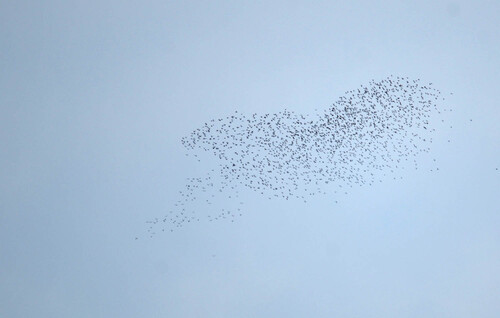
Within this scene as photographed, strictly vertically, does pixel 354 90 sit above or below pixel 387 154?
above

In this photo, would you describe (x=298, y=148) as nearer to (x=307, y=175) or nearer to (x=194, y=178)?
(x=307, y=175)

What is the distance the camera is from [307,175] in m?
15.0

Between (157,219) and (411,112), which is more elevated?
(411,112)

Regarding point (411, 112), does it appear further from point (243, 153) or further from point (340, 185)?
point (243, 153)

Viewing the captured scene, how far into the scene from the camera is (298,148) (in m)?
15.1

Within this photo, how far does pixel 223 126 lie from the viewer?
1517cm

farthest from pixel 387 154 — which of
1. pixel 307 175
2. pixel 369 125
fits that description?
pixel 307 175

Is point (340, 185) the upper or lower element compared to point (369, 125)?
lower

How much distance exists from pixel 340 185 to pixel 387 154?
1.25 m

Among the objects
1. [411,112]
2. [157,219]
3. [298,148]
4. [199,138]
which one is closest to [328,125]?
[298,148]

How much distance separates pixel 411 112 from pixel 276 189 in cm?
348

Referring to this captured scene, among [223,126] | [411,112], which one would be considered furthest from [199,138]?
[411,112]

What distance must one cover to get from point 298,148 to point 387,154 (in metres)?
2.00

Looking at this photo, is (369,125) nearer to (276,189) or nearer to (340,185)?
(340,185)
